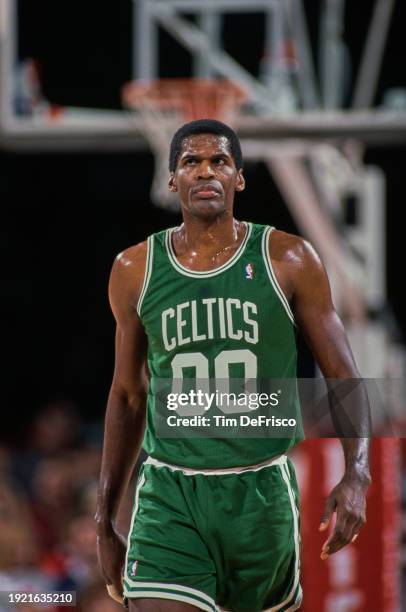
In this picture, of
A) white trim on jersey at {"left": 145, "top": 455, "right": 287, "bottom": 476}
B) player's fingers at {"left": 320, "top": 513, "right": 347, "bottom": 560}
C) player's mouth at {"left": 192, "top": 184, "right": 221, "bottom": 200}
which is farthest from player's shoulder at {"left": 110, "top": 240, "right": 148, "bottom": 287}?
player's fingers at {"left": 320, "top": 513, "right": 347, "bottom": 560}

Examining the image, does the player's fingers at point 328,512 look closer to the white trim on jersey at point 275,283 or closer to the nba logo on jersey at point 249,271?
the white trim on jersey at point 275,283

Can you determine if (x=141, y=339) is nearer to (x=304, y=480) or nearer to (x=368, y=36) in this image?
(x=304, y=480)

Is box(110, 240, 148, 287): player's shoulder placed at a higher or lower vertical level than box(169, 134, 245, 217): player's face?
lower

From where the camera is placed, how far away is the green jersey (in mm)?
3527

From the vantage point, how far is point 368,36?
36.4ft

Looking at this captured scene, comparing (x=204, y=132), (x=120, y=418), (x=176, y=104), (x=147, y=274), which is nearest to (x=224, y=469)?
(x=120, y=418)

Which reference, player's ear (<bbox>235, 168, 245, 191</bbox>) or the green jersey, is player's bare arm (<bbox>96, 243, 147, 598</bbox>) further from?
player's ear (<bbox>235, 168, 245, 191</bbox>)

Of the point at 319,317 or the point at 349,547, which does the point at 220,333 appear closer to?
the point at 319,317

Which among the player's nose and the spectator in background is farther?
the spectator in background

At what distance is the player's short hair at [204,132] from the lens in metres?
3.60

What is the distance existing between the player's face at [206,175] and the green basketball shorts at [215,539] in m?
0.82

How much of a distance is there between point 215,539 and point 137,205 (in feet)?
37.3

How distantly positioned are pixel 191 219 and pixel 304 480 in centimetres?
212

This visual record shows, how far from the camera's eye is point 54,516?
28.3 feet
